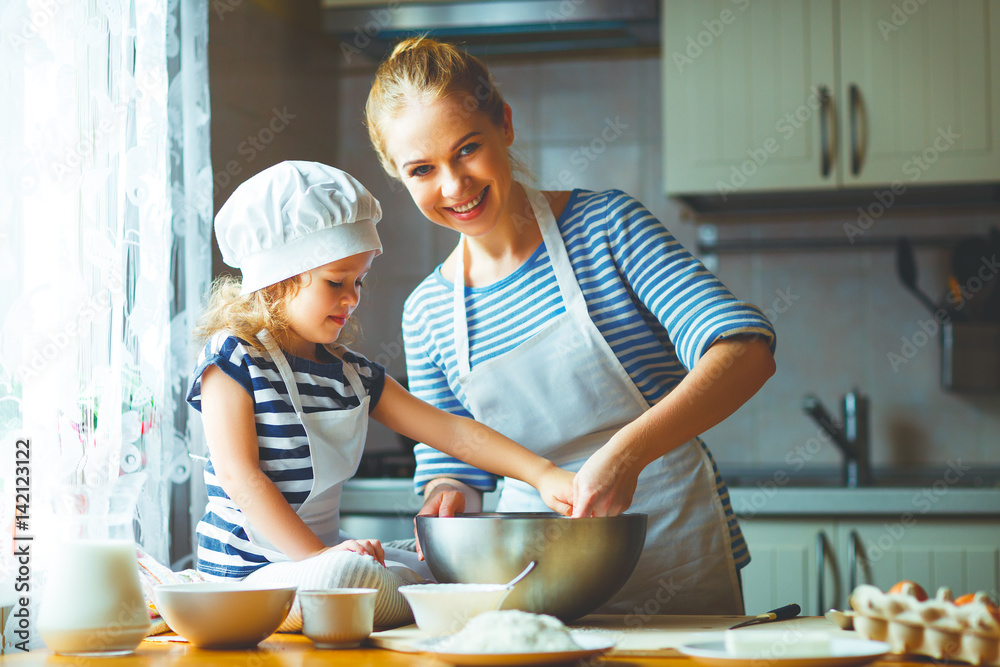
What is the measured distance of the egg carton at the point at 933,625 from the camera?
69cm

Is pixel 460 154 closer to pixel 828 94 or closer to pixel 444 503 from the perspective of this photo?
pixel 444 503

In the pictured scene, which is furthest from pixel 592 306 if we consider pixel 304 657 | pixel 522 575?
pixel 304 657

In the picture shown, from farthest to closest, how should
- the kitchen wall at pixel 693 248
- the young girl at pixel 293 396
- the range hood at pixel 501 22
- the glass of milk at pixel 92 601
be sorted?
the kitchen wall at pixel 693 248
the range hood at pixel 501 22
the young girl at pixel 293 396
the glass of milk at pixel 92 601

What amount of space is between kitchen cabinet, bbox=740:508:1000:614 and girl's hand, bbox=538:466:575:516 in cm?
111

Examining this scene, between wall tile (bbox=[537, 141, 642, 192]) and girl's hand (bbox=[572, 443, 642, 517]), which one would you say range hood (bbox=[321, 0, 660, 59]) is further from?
girl's hand (bbox=[572, 443, 642, 517])

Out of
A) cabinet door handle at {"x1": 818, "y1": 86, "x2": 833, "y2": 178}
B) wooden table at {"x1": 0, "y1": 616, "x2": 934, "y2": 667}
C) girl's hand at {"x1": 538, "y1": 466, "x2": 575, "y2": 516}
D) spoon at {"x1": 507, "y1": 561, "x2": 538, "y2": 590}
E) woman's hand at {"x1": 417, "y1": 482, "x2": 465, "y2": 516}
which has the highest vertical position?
cabinet door handle at {"x1": 818, "y1": 86, "x2": 833, "y2": 178}

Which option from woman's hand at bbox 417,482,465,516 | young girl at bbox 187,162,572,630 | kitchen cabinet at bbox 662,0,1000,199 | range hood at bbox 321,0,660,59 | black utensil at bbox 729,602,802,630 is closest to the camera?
black utensil at bbox 729,602,802,630

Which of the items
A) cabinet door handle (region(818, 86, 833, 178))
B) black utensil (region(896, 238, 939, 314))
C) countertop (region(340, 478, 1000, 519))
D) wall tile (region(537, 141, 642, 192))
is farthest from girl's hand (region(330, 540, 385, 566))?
black utensil (region(896, 238, 939, 314))

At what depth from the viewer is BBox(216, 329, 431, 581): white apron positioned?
1.06m

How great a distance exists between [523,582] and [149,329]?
3.06 ft

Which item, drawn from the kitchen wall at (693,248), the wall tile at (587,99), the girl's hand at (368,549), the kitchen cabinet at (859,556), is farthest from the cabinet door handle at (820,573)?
the girl's hand at (368,549)

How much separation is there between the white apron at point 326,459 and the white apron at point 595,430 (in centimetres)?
26

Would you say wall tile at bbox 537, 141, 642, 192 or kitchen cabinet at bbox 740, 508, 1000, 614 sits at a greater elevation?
wall tile at bbox 537, 141, 642, 192

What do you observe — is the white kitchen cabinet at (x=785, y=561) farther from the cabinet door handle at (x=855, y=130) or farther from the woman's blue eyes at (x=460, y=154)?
the woman's blue eyes at (x=460, y=154)
